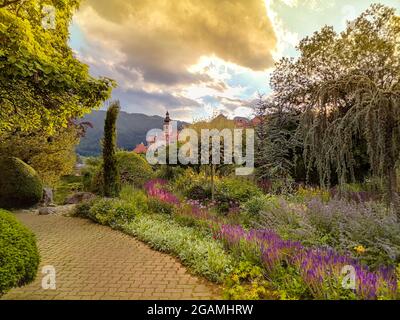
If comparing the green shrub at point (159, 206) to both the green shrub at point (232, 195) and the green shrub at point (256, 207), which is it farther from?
the green shrub at point (256, 207)

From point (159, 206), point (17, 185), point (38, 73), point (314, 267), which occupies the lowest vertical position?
point (314, 267)

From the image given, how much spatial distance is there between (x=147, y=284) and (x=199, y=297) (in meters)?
0.95

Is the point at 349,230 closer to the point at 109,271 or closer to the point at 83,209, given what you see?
the point at 109,271

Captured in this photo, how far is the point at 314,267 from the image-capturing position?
392 centimetres

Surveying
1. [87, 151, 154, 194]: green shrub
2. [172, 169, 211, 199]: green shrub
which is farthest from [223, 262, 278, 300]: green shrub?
[87, 151, 154, 194]: green shrub

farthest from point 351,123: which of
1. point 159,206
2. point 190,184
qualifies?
point 190,184

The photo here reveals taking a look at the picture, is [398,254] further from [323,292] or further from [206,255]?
[206,255]

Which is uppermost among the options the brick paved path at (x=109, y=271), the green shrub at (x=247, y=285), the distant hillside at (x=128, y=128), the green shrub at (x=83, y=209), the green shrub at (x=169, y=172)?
the distant hillside at (x=128, y=128)

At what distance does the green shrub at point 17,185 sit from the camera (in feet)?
40.6

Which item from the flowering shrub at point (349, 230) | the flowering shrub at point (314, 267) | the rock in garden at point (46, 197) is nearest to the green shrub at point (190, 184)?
the flowering shrub at point (349, 230)

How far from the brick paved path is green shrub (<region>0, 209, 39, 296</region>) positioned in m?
0.61

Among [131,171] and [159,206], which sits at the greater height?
[131,171]

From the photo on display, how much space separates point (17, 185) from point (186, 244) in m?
9.87

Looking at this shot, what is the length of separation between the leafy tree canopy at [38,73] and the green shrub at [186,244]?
3594mm
